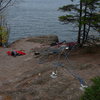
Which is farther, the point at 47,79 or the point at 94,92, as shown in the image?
the point at 47,79

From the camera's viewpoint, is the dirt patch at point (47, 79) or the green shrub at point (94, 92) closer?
the green shrub at point (94, 92)

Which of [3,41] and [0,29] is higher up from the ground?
[0,29]

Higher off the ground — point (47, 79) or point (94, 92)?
point (94, 92)

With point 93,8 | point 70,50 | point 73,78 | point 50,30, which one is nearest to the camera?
point 73,78

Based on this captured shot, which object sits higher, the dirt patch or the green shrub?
the green shrub

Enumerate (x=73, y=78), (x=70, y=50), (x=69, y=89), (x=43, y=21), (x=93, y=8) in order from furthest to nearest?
(x=43, y=21) → (x=70, y=50) → (x=93, y=8) → (x=73, y=78) → (x=69, y=89)

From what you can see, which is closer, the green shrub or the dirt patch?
the green shrub

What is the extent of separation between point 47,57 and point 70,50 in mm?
2062

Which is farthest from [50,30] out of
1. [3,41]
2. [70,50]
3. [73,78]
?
[73,78]

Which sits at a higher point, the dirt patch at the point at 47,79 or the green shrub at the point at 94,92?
the green shrub at the point at 94,92

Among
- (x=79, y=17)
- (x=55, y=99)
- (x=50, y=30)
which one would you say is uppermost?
(x=79, y=17)

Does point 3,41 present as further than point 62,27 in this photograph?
No

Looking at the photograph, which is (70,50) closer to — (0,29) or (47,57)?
(47,57)

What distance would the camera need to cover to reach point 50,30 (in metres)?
41.3
